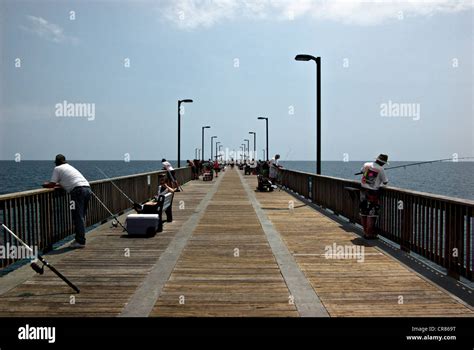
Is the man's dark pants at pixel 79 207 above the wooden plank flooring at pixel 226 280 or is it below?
above

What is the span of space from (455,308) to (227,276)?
323cm

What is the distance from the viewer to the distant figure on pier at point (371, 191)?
9.95 m

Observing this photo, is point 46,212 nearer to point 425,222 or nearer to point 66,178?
point 66,178

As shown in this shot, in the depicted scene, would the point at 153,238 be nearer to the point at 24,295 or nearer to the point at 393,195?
the point at 24,295

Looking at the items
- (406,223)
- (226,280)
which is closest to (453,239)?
(406,223)

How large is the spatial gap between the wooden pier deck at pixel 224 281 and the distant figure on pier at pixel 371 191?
412 mm

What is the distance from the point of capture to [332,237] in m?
10.8

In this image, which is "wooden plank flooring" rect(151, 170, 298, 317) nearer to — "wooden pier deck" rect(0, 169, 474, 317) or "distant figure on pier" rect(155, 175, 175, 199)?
"wooden pier deck" rect(0, 169, 474, 317)

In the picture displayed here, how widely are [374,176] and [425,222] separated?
1.39 m

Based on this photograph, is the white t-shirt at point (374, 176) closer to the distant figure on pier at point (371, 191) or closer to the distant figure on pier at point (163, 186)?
the distant figure on pier at point (371, 191)

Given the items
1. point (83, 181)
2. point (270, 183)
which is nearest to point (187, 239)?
point (83, 181)

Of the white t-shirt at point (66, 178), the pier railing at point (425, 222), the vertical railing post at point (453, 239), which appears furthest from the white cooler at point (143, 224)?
the vertical railing post at point (453, 239)

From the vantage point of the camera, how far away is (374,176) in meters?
9.99
